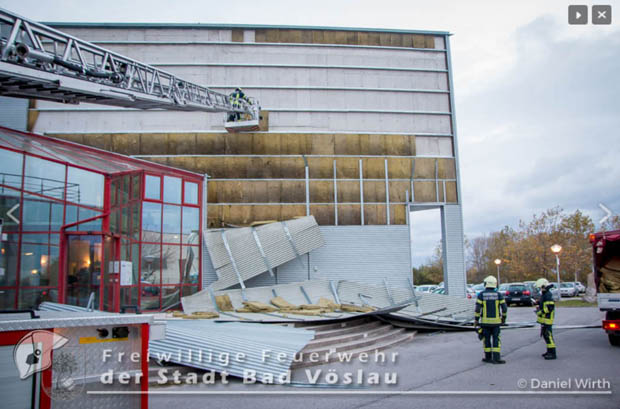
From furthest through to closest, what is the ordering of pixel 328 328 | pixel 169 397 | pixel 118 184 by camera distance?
1. pixel 118 184
2. pixel 328 328
3. pixel 169 397

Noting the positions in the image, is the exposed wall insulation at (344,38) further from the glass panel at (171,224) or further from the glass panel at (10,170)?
the glass panel at (10,170)

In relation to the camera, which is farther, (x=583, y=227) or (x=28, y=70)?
(x=583, y=227)

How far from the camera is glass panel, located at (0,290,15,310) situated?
1478cm

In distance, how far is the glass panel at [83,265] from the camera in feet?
53.8

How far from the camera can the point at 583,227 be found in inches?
1788

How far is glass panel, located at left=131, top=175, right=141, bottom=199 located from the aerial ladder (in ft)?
18.1

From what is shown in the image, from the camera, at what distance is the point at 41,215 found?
16.0 metres

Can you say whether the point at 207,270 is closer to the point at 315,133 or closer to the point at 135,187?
the point at 135,187

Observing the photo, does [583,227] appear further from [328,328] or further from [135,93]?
[135,93]

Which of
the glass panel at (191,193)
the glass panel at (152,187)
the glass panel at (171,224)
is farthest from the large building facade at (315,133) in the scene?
the glass panel at (152,187)

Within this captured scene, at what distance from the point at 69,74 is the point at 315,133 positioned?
1480 cm

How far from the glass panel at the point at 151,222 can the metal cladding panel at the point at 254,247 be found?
227 cm

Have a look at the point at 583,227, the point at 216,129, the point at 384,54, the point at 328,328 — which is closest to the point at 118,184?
→ the point at 216,129

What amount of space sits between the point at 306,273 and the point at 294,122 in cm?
707
